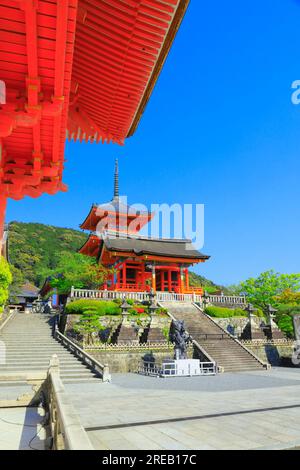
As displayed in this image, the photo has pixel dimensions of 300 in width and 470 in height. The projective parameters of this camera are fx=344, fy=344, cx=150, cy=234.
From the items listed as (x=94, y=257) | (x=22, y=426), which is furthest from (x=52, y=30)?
(x=94, y=257)

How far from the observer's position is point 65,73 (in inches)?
137

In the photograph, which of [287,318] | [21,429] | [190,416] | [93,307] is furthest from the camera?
[287,318]

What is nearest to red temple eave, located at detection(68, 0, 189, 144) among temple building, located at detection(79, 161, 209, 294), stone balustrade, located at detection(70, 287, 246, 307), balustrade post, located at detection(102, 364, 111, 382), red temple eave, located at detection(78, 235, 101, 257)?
balustrade post, located at detection(102, 364, 111, 382)

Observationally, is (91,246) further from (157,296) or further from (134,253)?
(157,296)

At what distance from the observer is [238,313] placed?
29125mm

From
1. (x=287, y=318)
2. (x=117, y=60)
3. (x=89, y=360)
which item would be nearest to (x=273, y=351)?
(x=287, y=318)

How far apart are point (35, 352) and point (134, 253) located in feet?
48.0

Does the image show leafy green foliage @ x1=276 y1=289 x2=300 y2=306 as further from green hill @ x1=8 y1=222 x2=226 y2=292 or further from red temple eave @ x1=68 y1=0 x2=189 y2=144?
green hill @ x1=8 y1=222 x2=226 y2=292

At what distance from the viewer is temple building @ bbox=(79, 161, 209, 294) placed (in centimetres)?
3259

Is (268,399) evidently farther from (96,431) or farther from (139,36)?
(139,36)

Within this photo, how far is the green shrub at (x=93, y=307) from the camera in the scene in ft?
78.3
